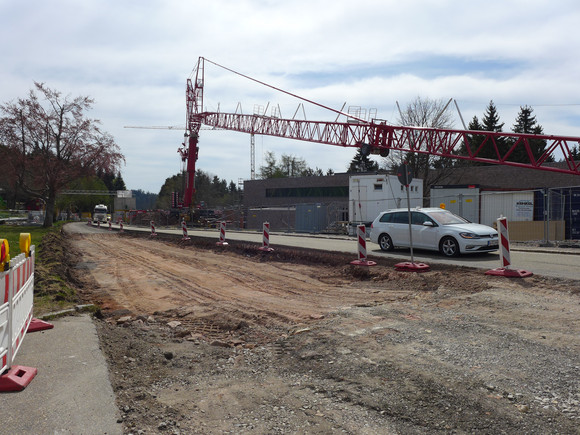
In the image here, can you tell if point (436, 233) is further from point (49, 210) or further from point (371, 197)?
point (49, 210)

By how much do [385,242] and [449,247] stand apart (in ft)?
8.91

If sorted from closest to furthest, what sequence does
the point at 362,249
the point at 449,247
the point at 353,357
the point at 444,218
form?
1. the point at 353,357
2. the point at 362,249
3. the point at 449,247
4. the point at 444,218

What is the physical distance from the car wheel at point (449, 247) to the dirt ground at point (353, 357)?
345 centimetres

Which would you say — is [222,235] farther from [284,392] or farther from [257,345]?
[284,392]

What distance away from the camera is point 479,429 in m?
3.72

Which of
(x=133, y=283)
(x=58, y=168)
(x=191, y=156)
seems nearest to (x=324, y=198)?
(x=191, y=156)

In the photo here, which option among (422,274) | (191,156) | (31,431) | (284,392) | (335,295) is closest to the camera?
(31,431)

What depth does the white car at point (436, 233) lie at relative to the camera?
1414 cm

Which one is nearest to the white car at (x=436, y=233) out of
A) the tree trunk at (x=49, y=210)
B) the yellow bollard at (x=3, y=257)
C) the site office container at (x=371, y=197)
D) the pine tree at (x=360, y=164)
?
the yellow bollard at (x=3, y=257)

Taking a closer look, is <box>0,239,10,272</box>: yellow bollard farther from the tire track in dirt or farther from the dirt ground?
the tire track in dirt

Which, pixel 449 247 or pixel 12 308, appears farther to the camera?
pixel 449 247

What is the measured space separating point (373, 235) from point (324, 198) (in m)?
42.6

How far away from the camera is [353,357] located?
213 inches

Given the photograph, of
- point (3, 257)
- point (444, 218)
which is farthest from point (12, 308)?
point (444, 218)
